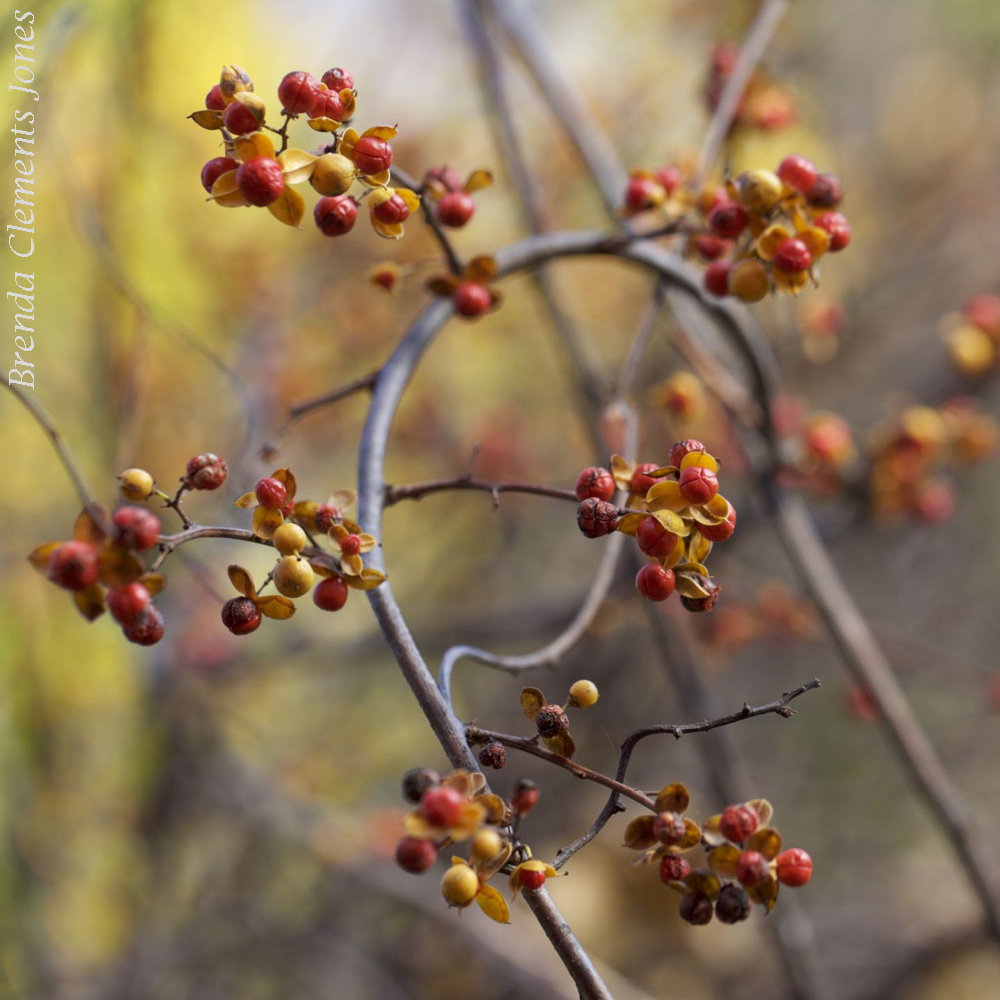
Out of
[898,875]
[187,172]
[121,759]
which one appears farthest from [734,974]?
[187,172]

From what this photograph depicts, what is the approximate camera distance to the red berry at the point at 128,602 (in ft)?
1.98

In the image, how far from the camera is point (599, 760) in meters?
3.29

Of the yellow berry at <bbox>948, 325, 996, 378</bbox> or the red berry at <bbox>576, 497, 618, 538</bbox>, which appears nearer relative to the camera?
the red berry at <bbox>576, 497, 618, 538</bbox>

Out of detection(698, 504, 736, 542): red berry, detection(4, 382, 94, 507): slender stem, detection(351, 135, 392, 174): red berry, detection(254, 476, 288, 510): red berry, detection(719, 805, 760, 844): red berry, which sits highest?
detection(351, 135, 392, 174): red berry

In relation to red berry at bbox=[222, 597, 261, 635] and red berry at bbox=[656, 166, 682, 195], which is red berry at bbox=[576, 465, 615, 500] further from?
red berry at bbox=[656, 166, 682, 195]

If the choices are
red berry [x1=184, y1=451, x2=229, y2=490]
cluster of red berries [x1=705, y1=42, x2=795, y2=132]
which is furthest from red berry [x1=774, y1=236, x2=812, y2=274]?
cluster of red berries [x1=705, y1=42, x2=795, y2=132]

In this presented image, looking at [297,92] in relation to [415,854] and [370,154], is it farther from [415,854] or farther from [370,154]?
[415,854]

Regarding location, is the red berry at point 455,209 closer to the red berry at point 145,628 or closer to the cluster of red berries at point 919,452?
the red berry at point 145,628

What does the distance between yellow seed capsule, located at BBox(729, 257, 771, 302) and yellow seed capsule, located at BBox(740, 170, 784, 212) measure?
0.18ft

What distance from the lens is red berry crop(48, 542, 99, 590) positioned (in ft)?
1.92

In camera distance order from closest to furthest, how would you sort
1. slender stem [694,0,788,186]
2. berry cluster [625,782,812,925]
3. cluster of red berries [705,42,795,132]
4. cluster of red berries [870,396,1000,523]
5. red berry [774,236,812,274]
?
berry cluster [625,782,812,925]
red berry [774,236,812,274]
slender stem [694,0,788,186]
cluster of red berries [705,42,795,132]
cluster of red berries [870,396,1000,523]

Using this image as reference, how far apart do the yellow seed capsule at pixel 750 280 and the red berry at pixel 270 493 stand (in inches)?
20.7

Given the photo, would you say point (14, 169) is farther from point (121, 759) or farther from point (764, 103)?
point (121, 759)

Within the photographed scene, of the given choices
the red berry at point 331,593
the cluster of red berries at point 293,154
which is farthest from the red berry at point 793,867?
the cluster of red berries at point 293,154
